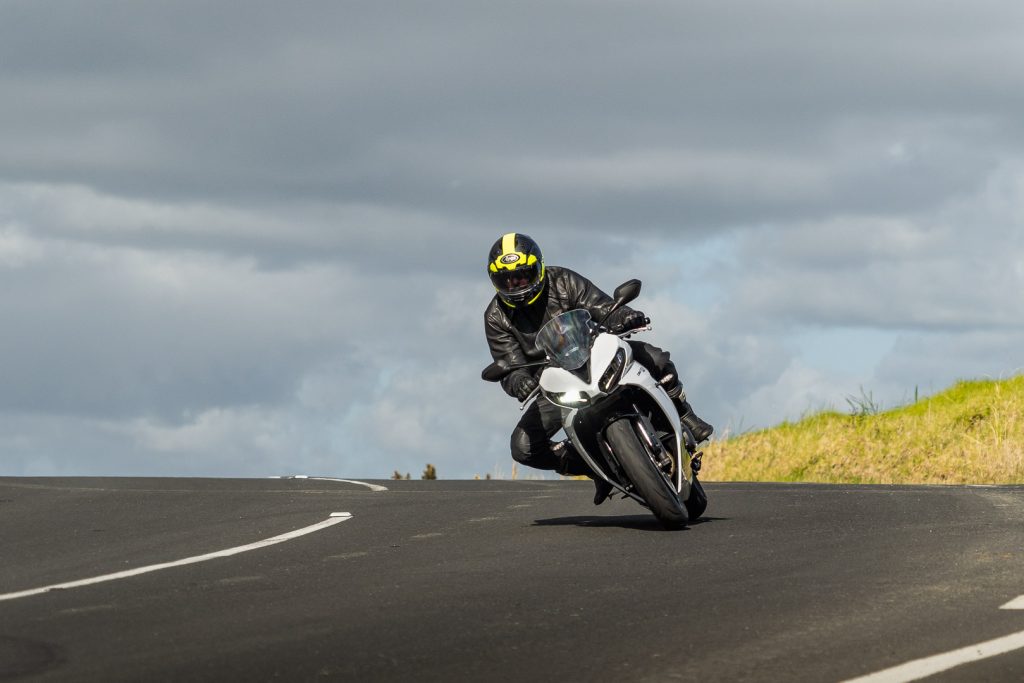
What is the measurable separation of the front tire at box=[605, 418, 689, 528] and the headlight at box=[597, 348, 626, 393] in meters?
0.27

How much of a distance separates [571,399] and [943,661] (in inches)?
186

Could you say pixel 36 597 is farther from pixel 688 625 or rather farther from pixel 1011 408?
pixel 1011 408

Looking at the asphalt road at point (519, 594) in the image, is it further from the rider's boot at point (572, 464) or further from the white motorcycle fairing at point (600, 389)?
the white motorcycle fairing at point (600, 389)

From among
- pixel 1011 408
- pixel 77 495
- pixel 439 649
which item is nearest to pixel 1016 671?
pixel 439 649

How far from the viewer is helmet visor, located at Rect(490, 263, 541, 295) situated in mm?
11969

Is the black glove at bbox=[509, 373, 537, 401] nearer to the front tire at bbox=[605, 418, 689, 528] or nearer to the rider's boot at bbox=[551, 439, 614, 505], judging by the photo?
the rider's boot at bbox=[551, 439, 614, 505]

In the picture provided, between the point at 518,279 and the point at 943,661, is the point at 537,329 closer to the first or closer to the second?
the point at 518,279

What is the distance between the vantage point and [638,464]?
10859mm

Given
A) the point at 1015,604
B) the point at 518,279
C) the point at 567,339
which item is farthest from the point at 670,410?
the point at 1015,604

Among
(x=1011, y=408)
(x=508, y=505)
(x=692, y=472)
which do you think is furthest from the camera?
(x=1011, y=408)

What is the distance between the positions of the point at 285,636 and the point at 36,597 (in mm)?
2183

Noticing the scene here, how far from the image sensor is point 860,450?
2856 cm

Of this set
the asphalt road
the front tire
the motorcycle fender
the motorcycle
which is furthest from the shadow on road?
the front tire

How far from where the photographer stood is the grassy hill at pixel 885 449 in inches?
1049
